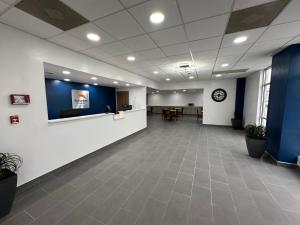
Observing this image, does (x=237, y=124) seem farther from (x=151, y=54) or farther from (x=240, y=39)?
(x=151, y=54)

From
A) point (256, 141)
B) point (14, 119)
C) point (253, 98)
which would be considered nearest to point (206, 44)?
point (256, 141)

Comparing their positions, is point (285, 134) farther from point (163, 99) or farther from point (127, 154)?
point (163, 99)

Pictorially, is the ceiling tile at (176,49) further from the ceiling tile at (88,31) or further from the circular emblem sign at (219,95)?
the circular emblem sign at (219,95)

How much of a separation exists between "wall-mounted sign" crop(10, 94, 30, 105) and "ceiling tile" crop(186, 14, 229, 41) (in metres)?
2.82

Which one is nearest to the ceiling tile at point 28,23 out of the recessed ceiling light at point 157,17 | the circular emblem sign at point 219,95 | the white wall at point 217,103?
the recessed ceiling light at point 157,17

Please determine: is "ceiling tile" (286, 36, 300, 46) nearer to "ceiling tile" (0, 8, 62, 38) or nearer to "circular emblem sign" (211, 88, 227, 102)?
"ceiling tile" (0, 8, 62, 38)

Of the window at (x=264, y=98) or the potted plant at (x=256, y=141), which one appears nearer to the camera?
the potted plant at (x=256, y=141)

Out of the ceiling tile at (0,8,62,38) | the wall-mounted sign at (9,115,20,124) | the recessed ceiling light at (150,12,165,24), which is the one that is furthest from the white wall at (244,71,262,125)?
the wall-mounted sign at (9,115,20,124)

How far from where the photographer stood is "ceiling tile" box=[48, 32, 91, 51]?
88.4 inches

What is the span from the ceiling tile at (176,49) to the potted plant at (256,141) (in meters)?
2.63

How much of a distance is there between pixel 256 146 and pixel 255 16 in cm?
284

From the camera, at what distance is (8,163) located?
182 centimetres

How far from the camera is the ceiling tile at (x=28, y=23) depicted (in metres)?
1.63

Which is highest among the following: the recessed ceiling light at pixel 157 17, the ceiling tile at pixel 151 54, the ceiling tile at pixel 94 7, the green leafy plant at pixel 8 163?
the ceiling tile at pixel 151 54
